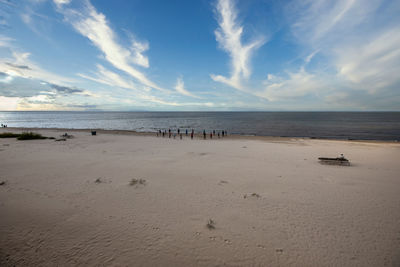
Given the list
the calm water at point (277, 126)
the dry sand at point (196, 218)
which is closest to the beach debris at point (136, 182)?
the dry sand at point (196, 218)

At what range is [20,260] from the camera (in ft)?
13.2

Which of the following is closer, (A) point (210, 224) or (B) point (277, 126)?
(A) point (210, 224)

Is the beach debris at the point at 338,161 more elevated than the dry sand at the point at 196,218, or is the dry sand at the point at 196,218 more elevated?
the beach debris at the point at 338,161

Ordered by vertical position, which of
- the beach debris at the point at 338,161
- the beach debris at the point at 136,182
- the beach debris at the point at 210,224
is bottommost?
the beach debris at the point at 210,224

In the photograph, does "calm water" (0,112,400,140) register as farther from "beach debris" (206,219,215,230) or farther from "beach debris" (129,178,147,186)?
"beach debris" (206,219,215,230)

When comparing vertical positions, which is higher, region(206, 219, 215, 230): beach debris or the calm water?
the calm water

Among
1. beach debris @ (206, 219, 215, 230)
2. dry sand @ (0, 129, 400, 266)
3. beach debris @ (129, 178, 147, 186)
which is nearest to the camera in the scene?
dry sand @ (0, 129, 400, 266)

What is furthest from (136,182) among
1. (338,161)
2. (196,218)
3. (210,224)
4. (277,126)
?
(277,126)

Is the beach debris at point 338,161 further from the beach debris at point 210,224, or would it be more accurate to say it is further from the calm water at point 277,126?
the calm water at point 277,126

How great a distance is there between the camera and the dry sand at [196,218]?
429cm

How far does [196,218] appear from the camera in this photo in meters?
5.81

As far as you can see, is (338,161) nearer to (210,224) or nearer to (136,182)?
(210,224)

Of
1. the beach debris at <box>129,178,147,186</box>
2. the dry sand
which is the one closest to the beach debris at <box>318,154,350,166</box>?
the dry sand

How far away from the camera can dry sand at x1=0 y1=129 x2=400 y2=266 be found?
14.1 ft
